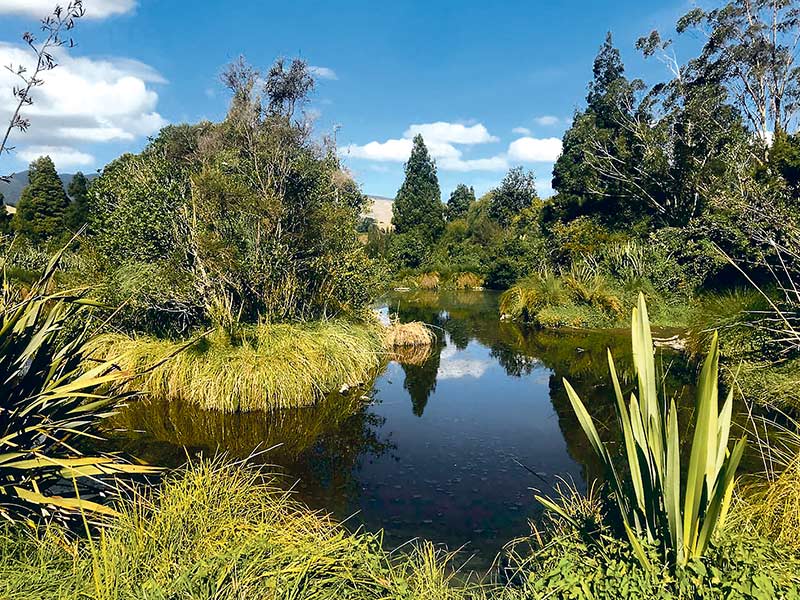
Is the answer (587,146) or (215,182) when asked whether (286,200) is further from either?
(587,146)

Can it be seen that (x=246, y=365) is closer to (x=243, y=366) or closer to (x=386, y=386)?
(x=243, y=366)

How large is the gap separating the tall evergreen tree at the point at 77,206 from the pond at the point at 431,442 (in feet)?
A: 74.9

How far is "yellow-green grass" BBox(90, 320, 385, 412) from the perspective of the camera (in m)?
8.16

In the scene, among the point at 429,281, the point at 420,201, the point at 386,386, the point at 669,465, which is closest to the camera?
the point at 669,465

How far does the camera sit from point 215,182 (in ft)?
28.9

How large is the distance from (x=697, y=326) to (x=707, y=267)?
8164 millimetres

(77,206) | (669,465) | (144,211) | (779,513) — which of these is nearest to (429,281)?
(77,206)

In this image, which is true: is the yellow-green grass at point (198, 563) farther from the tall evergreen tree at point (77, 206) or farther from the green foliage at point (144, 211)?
the tall evergreen tree at point (77, 206)

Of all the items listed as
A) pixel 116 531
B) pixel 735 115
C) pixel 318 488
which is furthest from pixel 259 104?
pixel 735 115

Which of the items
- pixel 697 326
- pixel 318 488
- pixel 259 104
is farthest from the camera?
pixel 697 326

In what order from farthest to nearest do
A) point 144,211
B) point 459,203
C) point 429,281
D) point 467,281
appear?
point 459,203 → point 429,281 → point 467,281 → point 144,211

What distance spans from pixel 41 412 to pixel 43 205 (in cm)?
3161

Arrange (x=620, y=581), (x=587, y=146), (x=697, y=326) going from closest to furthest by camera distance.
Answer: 1. (x=620, y=581)
2. (x=697, y=326)
3. (x=587, y=146)

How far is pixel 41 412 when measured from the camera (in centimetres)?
Answer: 360
